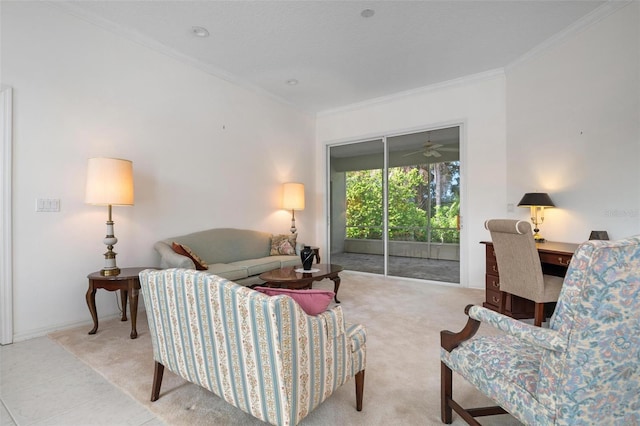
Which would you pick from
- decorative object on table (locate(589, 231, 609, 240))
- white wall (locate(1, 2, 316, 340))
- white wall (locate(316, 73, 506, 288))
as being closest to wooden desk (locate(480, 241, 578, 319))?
decorative object on table (locate(589, 231, 609, 240))

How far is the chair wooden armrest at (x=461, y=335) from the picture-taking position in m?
1.43

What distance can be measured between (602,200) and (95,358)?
4.66 m

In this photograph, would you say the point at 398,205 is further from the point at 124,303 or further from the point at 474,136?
the point at 124,303

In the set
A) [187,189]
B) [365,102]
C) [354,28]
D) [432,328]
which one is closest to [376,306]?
[432,328]

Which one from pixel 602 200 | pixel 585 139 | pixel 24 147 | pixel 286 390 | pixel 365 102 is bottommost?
pixel 286 390

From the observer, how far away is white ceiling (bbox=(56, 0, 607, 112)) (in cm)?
294

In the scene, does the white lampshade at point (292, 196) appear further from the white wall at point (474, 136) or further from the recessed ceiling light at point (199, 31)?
the recessed ceiling light at point (199, 31)

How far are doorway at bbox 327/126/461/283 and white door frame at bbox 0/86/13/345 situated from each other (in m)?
4.48

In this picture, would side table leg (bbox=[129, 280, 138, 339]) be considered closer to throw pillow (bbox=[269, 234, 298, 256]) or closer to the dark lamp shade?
throw pillow (bbox=[269, 234, 298, 256])

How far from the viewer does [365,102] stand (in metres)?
5.43

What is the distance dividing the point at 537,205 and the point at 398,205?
215 centimetres

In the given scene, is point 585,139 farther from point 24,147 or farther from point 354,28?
point 24,147

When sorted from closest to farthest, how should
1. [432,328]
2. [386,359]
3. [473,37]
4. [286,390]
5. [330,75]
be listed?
[286,390]
[386,359]
[432,328]
[473,37]
[330,75]

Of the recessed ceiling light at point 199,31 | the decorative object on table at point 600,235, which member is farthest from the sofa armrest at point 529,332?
the recessed ceiling light at point 199,31
